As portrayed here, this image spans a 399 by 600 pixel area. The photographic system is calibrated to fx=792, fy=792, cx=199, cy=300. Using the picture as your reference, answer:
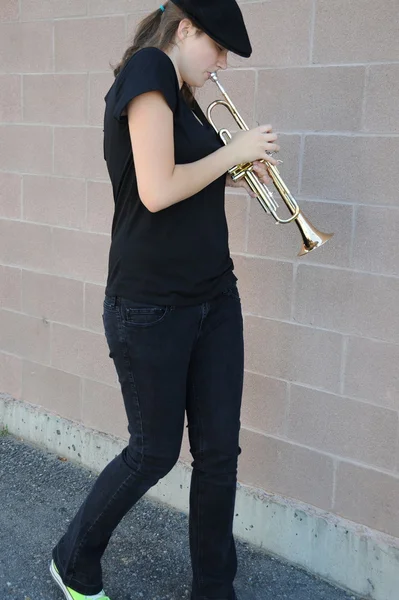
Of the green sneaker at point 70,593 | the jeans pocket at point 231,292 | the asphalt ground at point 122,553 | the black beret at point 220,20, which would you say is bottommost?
the asphalt ground at point 122,553

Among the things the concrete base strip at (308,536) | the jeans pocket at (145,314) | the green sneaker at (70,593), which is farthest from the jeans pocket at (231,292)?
the green sneaker at (70,593)

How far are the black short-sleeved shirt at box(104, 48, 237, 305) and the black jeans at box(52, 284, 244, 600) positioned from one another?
6 centimetres

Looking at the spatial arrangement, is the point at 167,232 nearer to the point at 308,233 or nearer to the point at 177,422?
the point at 308,233

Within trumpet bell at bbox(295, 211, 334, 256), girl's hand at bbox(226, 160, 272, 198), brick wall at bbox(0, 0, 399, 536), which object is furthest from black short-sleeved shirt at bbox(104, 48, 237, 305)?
brick wall at bbox(0, 0, 399, 536)

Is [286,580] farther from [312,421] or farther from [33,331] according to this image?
[33,331]

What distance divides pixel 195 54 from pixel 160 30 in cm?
12

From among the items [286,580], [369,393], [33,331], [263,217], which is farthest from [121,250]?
[33,331]

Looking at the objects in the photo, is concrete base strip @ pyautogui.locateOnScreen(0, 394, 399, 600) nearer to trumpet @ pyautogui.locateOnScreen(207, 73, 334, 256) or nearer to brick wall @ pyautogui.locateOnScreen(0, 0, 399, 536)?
brick wall @ pyautogui.locateOnScreen(0, 0, 399, 536)

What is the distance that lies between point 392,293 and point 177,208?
2.67ft

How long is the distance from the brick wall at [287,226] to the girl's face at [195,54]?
1.91 ft

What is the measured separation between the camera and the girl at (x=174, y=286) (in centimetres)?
210

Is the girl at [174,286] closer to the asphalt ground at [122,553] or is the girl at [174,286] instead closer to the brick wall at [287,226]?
the asphalt ground at [122,553]

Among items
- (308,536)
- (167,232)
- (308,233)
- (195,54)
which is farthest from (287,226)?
(308,536)

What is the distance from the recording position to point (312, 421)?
2.88 meters
